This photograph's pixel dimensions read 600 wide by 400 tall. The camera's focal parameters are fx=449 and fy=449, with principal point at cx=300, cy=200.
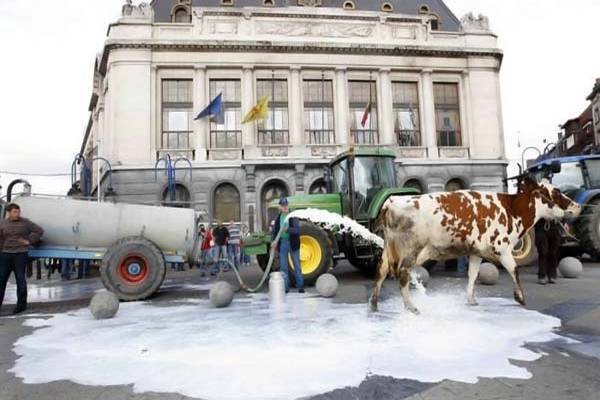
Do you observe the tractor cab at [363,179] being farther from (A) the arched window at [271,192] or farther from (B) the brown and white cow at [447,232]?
(A) the arched window at [271,192]

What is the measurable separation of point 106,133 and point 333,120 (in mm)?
14932

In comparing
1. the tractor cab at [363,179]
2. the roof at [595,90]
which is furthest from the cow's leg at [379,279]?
the roof at [595,90]

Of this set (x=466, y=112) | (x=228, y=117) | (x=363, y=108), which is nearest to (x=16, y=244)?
(x=228, y=117)

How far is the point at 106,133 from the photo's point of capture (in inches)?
1156

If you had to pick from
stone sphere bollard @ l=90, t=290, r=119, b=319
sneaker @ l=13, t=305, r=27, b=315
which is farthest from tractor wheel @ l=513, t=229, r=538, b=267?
sneaker @ l=13, t=305, r=27, b=315

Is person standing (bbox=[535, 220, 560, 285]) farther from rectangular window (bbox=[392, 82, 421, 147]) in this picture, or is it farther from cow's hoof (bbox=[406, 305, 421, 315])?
rectangular window (bbox=[392, 82, 421, 147])

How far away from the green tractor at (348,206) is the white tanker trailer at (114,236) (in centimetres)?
247

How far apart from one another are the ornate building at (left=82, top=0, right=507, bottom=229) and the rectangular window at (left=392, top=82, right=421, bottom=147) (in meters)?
0.07

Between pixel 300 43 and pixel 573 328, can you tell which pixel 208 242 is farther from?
pixel 300 43

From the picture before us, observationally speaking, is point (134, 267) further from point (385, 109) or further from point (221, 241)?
point (385, 109)

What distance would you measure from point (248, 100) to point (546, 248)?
21889 millimetres

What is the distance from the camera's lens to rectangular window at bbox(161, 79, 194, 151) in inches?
1110

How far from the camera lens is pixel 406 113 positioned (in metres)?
31.0

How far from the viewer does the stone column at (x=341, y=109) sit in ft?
97.5
